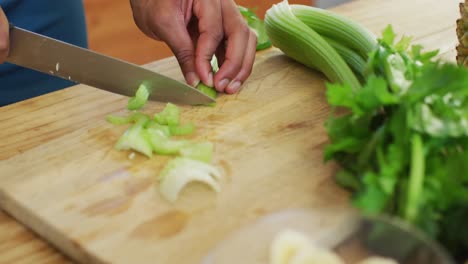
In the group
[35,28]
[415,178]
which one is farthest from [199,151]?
[35,28]

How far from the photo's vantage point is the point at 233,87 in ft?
5.60

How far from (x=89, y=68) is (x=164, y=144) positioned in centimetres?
31

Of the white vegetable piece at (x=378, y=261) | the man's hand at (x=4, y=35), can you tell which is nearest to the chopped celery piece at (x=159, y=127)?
the man's hand at (x=4, y=35)

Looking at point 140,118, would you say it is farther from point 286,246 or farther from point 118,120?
point 286,246

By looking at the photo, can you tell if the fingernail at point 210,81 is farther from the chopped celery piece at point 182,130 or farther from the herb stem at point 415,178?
the herb stem at point 415,178

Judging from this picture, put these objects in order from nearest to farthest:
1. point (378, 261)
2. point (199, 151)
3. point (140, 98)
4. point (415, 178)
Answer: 1. point (378, 261)
2. point (415, 178)
3. point (199, 151)
4. point (140, 98)

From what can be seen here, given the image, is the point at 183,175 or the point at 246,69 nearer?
the point at 183,175

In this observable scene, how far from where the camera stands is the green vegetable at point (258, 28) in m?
2.04

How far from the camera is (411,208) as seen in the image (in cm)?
100

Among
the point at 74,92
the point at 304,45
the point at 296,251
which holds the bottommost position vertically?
the point at 74,92

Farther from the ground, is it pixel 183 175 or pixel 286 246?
pixel 286 246

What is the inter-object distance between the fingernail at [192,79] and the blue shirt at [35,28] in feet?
1.97

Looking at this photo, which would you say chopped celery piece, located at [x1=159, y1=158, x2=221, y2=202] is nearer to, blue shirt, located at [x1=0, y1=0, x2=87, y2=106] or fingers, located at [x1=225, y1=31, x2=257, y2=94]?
fingers, located at [x1=225, y1=31, x2=257, y2=94]

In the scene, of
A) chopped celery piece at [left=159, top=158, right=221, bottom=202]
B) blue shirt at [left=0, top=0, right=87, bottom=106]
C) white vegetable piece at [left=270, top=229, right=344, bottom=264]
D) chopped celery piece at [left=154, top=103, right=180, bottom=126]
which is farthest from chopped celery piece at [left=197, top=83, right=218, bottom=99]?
white vegetable piece at [left=270, top=229, right=344, bottom=264]
